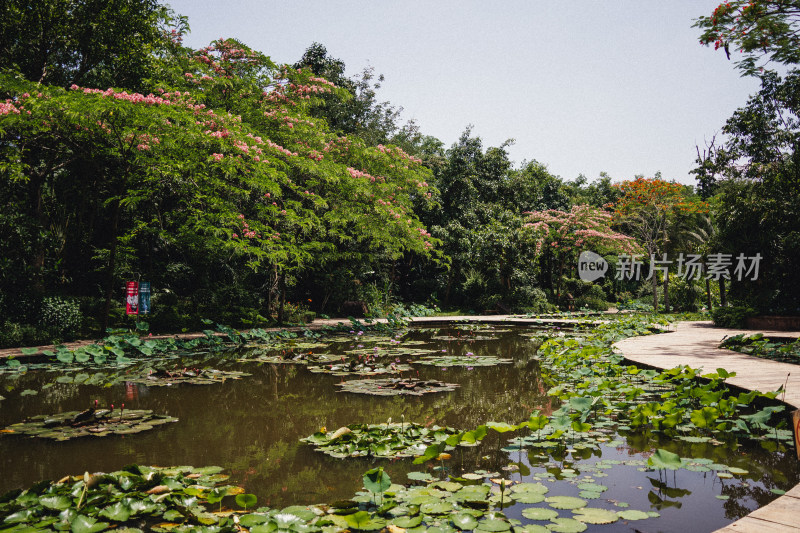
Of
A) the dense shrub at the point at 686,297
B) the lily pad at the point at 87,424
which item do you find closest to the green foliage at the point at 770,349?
the lily pad at the point at 87,424

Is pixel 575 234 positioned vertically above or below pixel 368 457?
above

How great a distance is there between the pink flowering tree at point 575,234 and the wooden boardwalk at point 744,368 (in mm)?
11132

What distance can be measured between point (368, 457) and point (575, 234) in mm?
19866

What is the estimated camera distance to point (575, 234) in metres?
21.3

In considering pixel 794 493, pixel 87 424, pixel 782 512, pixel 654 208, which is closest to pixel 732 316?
pixel 654 208

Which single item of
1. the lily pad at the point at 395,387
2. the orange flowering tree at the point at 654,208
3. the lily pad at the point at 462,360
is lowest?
the lily pad at the point at 462,360

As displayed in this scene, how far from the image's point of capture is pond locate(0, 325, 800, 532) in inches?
104

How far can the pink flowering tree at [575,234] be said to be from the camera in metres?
21.1

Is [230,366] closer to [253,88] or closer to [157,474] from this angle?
[157,474]

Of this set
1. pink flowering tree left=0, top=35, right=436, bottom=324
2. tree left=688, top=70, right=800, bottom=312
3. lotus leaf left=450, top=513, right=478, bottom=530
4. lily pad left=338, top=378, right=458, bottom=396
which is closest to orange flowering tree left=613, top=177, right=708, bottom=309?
tree left=688, top=70, right=800, bottom=312

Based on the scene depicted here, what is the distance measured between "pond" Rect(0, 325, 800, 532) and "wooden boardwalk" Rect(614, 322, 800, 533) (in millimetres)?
291

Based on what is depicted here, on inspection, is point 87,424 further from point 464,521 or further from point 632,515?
point 632,515

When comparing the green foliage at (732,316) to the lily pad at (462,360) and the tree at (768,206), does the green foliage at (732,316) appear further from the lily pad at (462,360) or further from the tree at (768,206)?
the lily pad at (462,360)

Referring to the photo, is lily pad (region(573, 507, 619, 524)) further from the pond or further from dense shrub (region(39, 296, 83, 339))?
dense shrub (region(39, 296, 83, 339))
